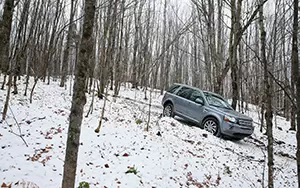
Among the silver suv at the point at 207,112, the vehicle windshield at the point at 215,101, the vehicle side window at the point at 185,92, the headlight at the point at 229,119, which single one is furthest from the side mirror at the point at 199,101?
the headlight at the point at 229,119

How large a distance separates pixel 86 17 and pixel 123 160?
339cm

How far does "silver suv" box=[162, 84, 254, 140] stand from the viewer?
732 centimetres

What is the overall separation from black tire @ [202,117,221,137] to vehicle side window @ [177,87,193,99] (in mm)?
1533

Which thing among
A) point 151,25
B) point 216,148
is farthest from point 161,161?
point 151,25

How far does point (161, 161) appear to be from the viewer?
16.1ft

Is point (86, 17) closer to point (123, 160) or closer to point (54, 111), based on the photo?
point (123, 160)

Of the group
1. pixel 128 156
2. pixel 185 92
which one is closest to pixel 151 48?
pixel 185 92

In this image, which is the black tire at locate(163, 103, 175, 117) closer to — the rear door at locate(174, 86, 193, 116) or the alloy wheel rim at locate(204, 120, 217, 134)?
the rear door at locate(174, 86, 193, 116)

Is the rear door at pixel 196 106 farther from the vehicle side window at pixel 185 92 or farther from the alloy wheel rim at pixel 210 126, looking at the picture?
the alloy wheel rim at pixel 210 126

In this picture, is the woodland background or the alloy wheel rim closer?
the woodland background

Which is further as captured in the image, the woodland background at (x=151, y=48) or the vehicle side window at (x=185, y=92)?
the vehicle side window at (x=185, y=92)

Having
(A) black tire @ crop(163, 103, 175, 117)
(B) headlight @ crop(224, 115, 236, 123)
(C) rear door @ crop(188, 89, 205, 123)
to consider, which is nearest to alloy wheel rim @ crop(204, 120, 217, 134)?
(C) rear door @ crop(188, 89, 205, 123)

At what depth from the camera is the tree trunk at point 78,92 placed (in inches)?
84.3

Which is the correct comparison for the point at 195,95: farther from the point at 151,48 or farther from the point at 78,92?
the point at 151,48
